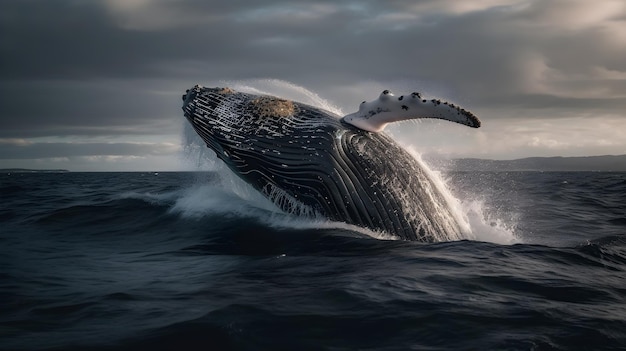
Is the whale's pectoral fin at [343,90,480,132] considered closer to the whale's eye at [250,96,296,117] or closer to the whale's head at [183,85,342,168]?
the whale's head at [183,85,342,168]

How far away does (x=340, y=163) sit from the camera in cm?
799

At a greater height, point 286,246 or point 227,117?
point 227,117

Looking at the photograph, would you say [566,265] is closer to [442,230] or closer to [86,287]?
[442,230]

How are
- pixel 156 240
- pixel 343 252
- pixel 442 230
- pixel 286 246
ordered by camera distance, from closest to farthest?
pixel 343 252 < pixel 286 246 < pixel 442 230 < pixel 156 240

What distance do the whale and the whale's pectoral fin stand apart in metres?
0.01

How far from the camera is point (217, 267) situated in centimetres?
688

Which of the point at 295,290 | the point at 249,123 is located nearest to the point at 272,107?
the point at 249,123

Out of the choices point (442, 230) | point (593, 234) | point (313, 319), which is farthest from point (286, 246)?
point (593, 234)

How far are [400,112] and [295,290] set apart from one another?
3.28m

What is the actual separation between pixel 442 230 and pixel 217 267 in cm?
360

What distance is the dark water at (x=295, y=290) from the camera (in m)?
4.38

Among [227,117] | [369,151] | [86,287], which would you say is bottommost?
[86,287]

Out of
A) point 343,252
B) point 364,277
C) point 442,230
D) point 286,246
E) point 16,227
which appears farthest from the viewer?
point 16,227

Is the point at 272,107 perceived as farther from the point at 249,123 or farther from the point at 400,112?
the point at 400,112
